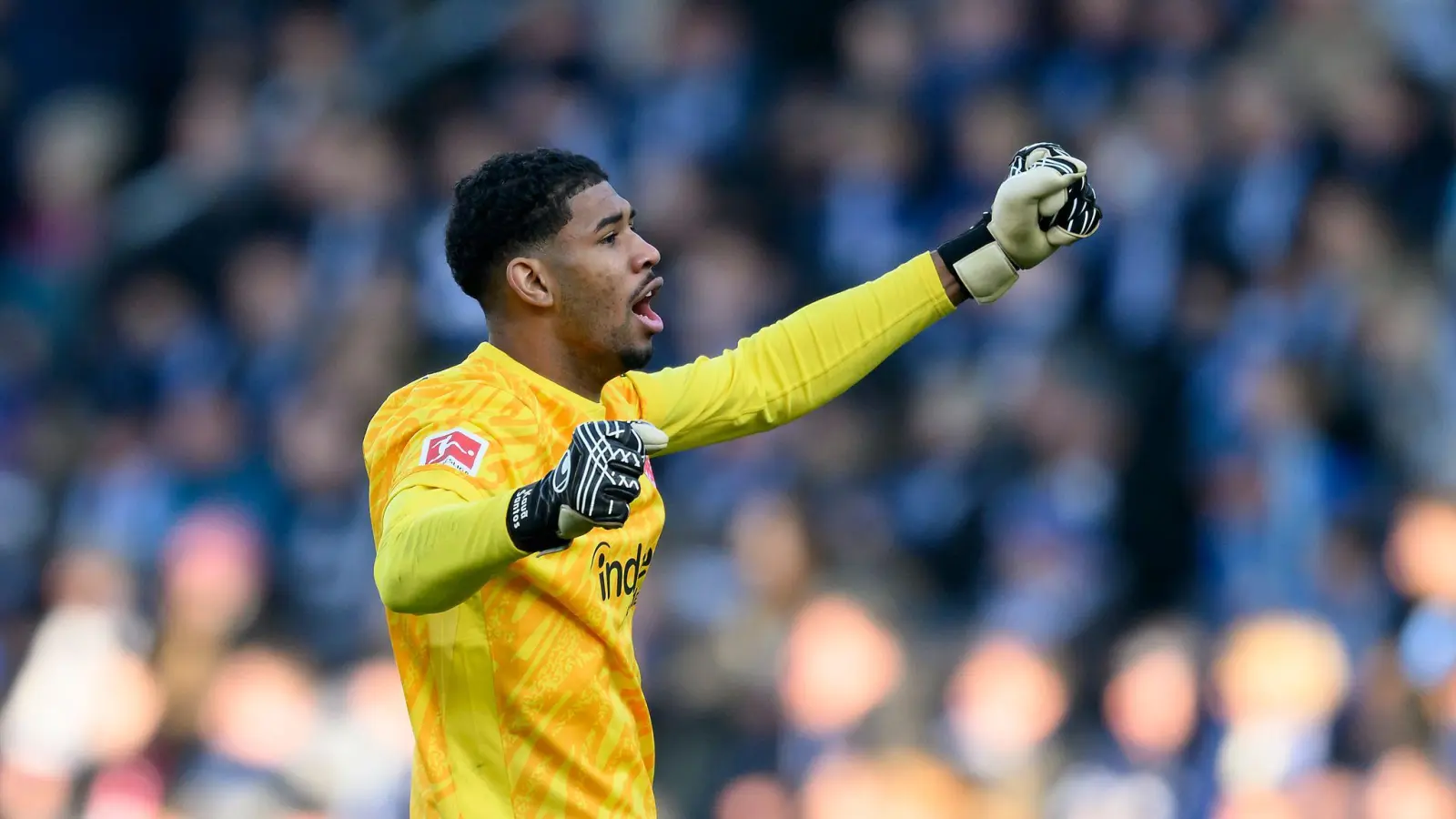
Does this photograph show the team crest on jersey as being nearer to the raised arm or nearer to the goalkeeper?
the goalkeeper

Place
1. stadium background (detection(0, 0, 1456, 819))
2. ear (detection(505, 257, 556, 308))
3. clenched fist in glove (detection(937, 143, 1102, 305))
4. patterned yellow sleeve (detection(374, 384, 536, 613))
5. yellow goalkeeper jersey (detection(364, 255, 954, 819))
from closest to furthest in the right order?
1. patterned yellow sleeve (detection(374, 384, 536, 613))
2. yellow goalkeeper jersey (detection(364, 255, 954, 819))
3. ear (detection(505, 257, 556, 308))
4. clenched fist in glove (detection(937, 143, 1102, 305))
5. stadium background (detection(0, 0, 1456, 819))

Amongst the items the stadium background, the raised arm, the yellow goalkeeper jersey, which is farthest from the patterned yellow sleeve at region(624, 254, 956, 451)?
the stadium background

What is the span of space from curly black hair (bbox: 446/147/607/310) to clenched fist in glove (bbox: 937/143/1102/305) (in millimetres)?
905

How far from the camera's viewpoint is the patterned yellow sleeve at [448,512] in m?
3.77

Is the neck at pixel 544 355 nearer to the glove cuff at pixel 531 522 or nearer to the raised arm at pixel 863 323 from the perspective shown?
the raised arm at pixel 863 323

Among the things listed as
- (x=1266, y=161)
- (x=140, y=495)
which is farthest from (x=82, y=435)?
(x=1266, y=161)

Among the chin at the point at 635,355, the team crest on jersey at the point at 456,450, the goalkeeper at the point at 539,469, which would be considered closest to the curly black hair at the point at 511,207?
the goalkeeper at the point at 539,469

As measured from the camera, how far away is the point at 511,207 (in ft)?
15.1

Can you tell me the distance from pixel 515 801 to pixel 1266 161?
6455 millimetres

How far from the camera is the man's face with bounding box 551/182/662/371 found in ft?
15.1

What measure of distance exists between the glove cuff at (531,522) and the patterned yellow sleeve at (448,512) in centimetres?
2

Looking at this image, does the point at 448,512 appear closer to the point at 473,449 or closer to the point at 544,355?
the point at 473,449

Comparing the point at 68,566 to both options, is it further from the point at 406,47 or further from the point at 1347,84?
the point at 1347,84

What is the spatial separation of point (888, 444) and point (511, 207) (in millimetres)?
5753
